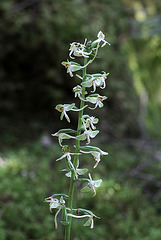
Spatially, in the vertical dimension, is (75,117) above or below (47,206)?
above

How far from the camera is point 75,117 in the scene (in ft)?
16.5

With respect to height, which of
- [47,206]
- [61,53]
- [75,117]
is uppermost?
[61,53]

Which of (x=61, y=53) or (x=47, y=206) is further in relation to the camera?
(x=61, y=53)

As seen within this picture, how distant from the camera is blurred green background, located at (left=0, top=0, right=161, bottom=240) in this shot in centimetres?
292

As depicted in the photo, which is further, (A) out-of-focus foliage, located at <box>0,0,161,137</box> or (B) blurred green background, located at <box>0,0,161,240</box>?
(A) out-of-focus foliage, located at <box>0,0,161,137</box>

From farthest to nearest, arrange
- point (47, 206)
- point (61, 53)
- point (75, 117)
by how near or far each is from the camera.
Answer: point (75, 117) → point (61, 53) → point (47, 206)

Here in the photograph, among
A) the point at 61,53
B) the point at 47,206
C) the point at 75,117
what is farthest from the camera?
the point at 75,117

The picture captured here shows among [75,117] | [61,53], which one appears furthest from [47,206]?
[61,53]

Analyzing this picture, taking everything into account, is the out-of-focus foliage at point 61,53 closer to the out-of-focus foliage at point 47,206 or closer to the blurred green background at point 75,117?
the blurred green background at point 75,117

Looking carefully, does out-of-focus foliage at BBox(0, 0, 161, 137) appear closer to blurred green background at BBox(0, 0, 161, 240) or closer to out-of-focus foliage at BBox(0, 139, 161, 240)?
blurred green background at BBox(0, 0, 161, 240)

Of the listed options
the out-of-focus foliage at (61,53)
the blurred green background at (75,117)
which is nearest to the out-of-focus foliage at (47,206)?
the blurred green background at (75,117)

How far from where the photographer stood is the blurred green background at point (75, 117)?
9.59 ft

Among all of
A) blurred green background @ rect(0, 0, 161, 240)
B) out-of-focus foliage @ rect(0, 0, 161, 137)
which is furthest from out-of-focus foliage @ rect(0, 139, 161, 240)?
out-of-focus foliage @ rect(0, 0, 161, 137)

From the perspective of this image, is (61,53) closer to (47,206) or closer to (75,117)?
(75,117)
